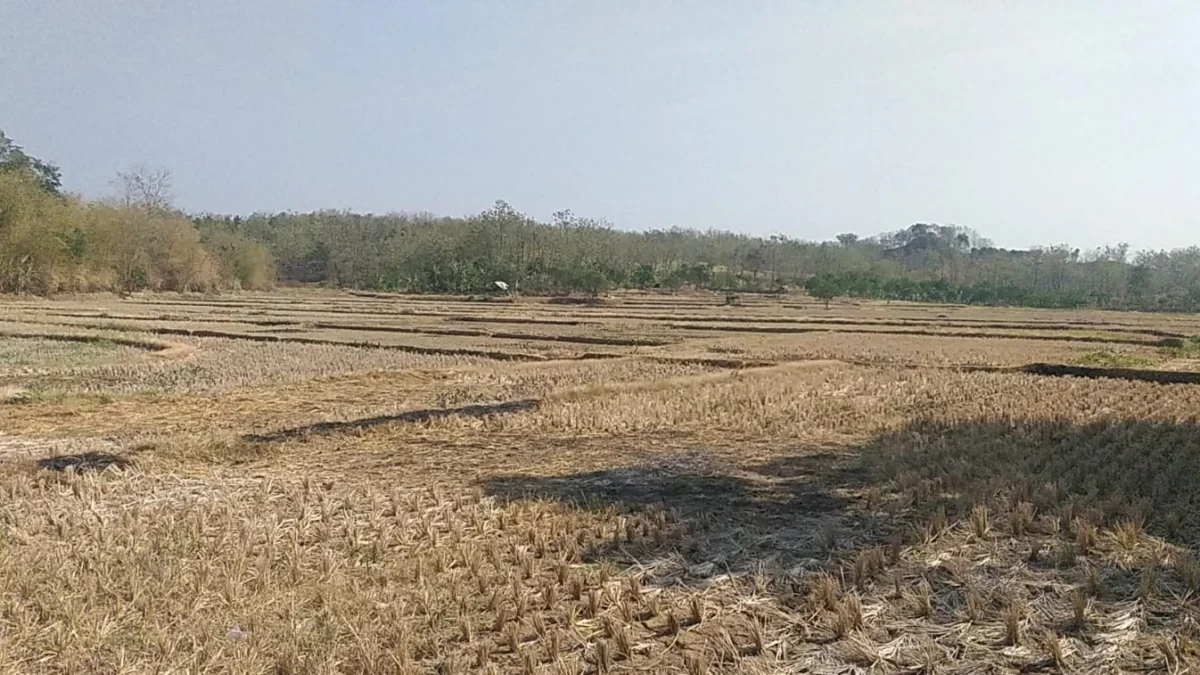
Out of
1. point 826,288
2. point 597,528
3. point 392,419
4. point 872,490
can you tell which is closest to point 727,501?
point 872,490

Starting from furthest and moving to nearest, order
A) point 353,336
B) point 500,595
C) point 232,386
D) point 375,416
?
1. point 353,336
2. point 232,386
3. point 375,416
4. point 500,595

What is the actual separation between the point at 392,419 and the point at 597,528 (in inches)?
251

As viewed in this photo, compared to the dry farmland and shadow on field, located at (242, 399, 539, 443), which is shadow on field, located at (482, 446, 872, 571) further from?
shadow on field, located at (242, 399, 539, 443)

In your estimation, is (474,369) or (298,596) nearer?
(298,596)

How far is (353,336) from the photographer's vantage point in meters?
29.7

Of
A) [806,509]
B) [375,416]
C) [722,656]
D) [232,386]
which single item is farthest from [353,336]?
[722,656]

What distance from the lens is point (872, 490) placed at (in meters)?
8.31

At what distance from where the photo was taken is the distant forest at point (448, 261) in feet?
179

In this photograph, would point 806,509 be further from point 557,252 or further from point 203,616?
point 557,252

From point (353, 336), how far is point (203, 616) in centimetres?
2531

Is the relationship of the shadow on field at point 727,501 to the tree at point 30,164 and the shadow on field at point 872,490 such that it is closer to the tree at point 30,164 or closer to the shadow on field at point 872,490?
the shadow on field at point 872,490

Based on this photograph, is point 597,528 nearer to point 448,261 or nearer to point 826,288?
point 826,288

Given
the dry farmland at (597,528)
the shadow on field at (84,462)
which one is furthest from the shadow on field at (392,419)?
the shadow on field at (84,462)

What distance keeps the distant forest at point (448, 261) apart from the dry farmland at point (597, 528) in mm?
43554
